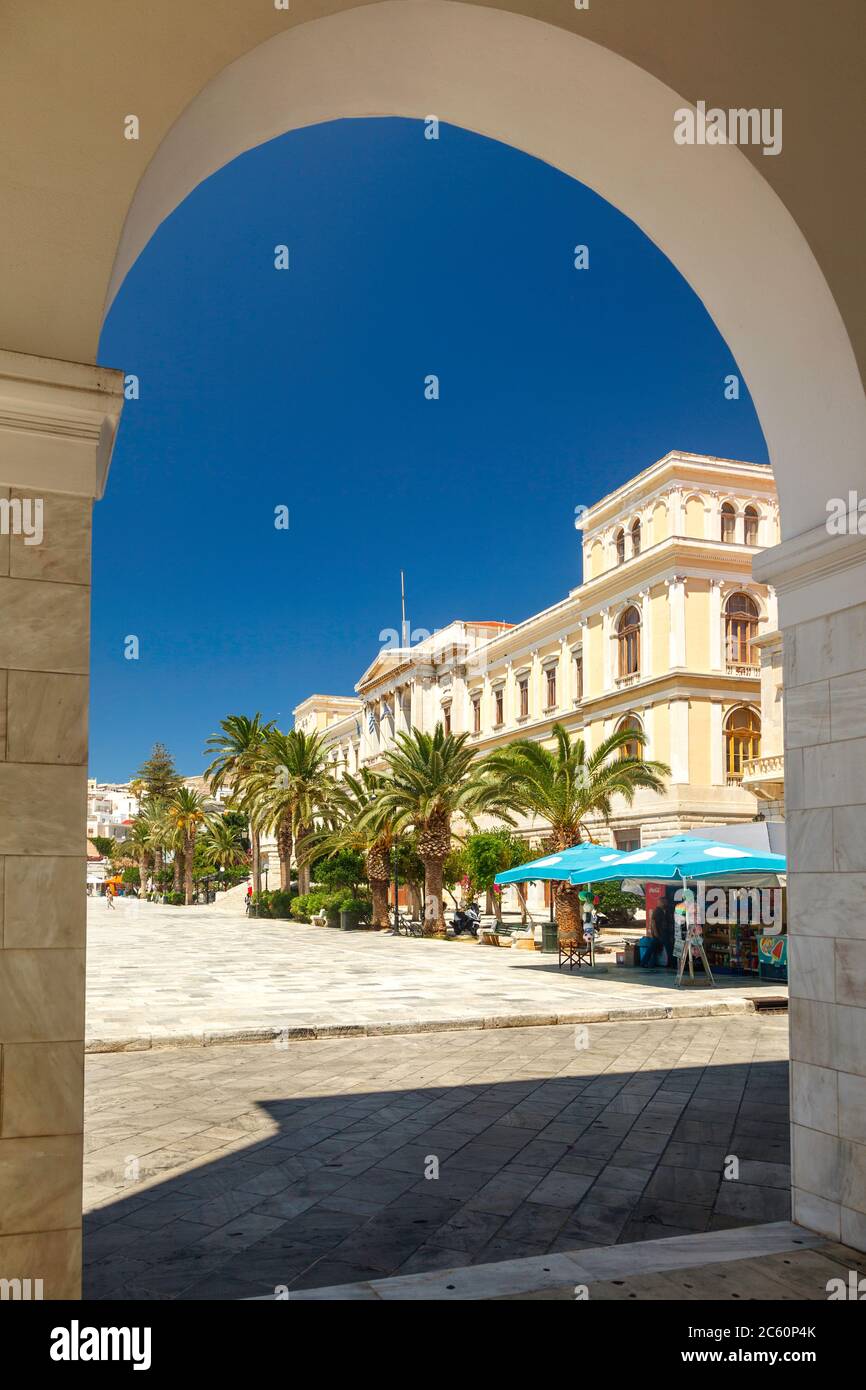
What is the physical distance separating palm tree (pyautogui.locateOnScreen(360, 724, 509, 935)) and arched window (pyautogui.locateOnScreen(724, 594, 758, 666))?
12.4m

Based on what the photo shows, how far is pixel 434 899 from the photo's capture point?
111ft

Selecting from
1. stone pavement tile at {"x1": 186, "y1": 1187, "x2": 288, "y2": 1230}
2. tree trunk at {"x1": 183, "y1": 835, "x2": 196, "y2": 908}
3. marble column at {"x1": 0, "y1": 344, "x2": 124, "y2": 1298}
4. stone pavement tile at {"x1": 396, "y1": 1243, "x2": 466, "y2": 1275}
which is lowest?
tree trunk at {"x1": 183, "y1": 835, "x2": 196, "y2": 908}

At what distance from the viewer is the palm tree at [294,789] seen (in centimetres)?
4206

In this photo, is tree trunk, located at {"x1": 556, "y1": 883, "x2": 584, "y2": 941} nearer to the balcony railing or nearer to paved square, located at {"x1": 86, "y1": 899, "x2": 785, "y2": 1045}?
paved square, located at {"x1": 86, "y1": 899, "x2": 785, "y2": 1045}

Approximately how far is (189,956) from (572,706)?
2593 cm

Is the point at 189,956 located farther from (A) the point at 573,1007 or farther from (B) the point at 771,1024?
(B) the point at 771,1024

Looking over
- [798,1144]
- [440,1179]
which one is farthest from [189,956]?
[798,1144]

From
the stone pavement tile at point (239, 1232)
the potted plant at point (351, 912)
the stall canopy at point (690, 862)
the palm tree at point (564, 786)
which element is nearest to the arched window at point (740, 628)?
the palm tree at point (564, 786)

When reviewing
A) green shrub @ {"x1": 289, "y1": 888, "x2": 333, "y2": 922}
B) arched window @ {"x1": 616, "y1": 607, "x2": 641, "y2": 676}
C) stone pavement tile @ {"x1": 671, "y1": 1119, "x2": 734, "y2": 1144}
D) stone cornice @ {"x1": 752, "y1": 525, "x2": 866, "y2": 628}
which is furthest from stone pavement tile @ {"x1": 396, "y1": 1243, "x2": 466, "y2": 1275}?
arched window @ {"x1": 616, "y1": 607, "x2": 641, "y2": 676}

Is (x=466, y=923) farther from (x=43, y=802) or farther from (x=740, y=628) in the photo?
(x=43, y=802)

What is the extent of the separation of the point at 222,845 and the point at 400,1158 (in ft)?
209

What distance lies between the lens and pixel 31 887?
3441 millimetres

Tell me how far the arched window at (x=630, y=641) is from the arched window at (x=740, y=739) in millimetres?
4566

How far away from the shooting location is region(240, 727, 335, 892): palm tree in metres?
42.1
